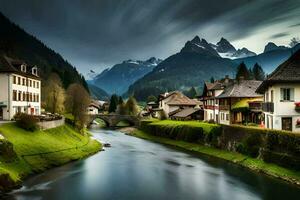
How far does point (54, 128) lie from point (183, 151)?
2827 cm

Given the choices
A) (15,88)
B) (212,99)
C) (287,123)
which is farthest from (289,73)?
(15,88)

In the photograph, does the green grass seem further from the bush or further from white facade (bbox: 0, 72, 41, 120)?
white facade (bbox: 0, 72, 41, 120)

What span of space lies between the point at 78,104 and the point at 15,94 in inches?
1282

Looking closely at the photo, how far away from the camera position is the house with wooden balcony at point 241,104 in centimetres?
7681

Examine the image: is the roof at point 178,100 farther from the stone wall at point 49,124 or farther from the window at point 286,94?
the window at point 286,94

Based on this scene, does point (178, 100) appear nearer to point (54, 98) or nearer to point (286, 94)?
point (54, 98)

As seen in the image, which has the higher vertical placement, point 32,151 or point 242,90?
point 242,90

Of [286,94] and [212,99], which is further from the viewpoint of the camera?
[212,99]

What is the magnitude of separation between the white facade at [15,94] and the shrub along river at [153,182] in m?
19.8

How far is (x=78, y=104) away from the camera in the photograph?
10381 centimetres

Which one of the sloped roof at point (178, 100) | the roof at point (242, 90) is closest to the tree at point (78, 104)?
the roof at point (242, 90)

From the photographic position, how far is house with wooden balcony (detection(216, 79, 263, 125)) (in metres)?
76.8

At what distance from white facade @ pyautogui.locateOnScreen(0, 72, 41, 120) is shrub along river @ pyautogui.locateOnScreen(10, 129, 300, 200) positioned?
779 inches

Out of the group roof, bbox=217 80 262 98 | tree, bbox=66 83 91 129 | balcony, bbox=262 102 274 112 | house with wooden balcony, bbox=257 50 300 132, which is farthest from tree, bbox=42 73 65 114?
house with wooden balcony, bbox=257 50 300 132
